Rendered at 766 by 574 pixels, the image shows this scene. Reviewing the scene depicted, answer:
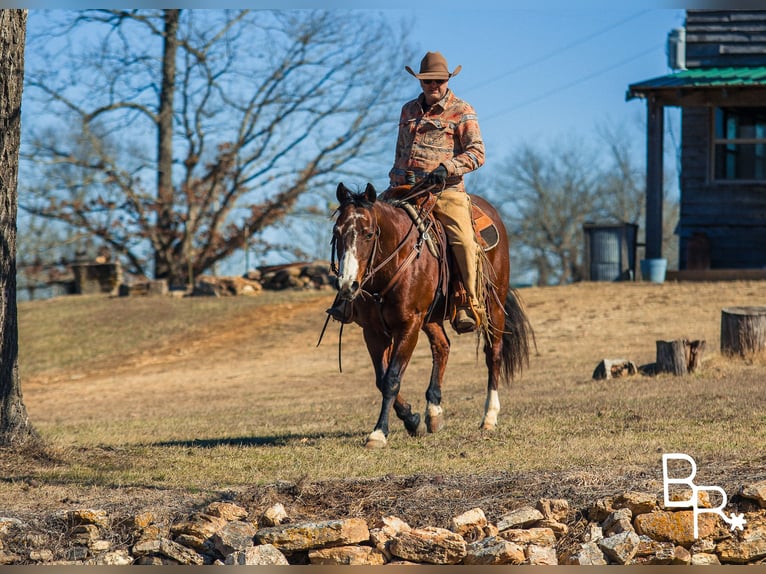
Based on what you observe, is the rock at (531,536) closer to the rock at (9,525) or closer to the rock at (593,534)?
the rock at (593,534)

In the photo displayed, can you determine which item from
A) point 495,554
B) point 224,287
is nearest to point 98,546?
point 495,554

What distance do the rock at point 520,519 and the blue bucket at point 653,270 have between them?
18774 mm

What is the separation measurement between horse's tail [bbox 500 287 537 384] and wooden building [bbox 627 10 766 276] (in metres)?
13.8

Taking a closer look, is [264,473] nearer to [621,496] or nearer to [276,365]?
[621,496]

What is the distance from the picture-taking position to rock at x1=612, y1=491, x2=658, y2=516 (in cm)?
639

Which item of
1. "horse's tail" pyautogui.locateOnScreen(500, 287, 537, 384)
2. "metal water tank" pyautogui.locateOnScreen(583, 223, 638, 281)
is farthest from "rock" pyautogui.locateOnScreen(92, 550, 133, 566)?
"metal water tank" pyautogui.locateOnScreen(583, 223, 638, 281)

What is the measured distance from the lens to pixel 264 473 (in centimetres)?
808

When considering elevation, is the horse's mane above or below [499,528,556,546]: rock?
above

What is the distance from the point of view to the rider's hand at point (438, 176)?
902 cm

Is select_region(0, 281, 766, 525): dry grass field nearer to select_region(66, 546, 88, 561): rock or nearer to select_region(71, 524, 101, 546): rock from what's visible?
select_region(71, 524, 101, 546): rock

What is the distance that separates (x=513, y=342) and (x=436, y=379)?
58.1 inches

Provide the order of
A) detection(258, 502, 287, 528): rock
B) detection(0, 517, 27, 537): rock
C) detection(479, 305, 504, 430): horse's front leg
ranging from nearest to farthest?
detection(0, 517, 27, 537): rock
detection(258, 502, 287, 528): rock
detection(479, 305, 504, 430): horse's front leg

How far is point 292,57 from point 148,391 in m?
19.2

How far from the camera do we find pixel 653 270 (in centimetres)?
2445
